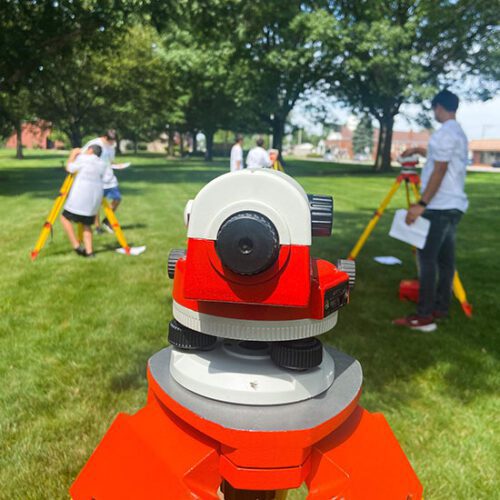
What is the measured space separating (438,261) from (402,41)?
26.1m

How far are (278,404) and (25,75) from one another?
16.4 m

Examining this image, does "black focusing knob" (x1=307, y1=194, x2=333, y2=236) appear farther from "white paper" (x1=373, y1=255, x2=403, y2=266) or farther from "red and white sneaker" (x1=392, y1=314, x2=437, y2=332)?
"white paper" (x1=373, y1=255, x2=403, y2=266)

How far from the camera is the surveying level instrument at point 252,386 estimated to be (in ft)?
3.13

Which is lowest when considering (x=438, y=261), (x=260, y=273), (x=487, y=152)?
(x=487, y=152)

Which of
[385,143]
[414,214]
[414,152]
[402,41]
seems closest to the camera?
[414,214]

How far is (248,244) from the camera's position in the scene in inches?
36.0

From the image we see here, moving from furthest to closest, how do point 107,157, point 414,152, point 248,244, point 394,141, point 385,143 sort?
point 394,141 → point 385,143 → point 107,157 → point 414,152 → point 248,244

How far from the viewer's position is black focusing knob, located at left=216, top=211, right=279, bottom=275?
35.9 inches

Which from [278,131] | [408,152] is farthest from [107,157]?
[278,131]

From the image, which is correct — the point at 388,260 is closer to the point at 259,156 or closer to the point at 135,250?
the point at 135,250

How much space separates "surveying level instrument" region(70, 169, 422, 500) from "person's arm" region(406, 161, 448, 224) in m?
3.20

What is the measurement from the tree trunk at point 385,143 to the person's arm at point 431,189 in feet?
104

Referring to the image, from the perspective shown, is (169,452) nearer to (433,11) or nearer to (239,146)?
(239,146)

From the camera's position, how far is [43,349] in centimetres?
383
